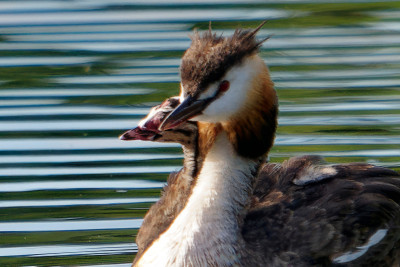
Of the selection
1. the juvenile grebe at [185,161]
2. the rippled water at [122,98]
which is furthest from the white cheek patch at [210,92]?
the rippled water at [122,98]

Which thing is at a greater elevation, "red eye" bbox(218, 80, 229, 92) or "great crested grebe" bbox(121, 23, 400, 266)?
"red eye" bbox(218, 80, 229, 92)

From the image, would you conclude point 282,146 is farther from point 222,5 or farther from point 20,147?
point 222,5

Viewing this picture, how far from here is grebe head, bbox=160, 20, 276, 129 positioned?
8508 mm

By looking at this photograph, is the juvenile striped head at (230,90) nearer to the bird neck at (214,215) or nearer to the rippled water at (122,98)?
the bird neck at (214,215)

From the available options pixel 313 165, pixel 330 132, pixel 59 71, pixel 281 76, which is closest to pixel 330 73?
pixel 281 76

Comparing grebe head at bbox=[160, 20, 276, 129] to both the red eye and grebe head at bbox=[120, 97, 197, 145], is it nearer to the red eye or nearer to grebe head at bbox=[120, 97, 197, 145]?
the red eye

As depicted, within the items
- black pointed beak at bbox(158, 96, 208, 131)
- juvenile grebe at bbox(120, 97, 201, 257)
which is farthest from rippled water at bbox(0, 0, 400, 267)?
black pointed beak at bbox(158, 96, 208, 131)

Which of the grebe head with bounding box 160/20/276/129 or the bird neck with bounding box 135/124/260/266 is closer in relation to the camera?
the grebe head with bounding box 160/20/276/129

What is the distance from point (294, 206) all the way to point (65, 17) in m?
5.68

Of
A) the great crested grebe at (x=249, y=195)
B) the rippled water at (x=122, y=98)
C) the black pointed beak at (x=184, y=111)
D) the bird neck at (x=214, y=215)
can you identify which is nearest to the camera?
the black pointed beak at (x=184, y=111)

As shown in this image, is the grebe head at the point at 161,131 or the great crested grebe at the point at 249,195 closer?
the great crested grebe at the point at 249,195

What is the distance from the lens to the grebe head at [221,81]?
8.51m

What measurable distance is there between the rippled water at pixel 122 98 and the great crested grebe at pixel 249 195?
1028mm

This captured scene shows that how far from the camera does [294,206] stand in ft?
29.7
